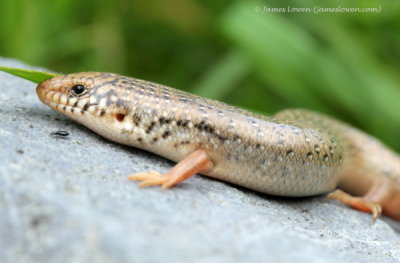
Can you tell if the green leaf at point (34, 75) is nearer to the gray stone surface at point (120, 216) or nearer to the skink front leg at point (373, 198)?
the gray stone surface at point (120, 216)

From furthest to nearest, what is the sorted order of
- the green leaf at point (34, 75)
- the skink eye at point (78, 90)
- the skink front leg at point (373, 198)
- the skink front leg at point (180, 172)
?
the skink front leg at point (373, 198)
the skink eye at point (78, 90)
the green leaf at point (34, 75)
the skink front leg at point (180, 172)

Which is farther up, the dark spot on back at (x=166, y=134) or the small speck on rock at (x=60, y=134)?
the dark spot on back at (x=166, y=134)

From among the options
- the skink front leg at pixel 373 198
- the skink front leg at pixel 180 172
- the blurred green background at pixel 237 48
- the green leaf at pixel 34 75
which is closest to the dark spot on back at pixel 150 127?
the skink front leg at pixel 180 172

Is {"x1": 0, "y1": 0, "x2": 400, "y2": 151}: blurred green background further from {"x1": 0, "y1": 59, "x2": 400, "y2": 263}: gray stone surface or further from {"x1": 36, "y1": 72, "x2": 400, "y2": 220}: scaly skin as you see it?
{"x1": 0, "y1": 59, "x2": 400, "y2": 263}: gray stone surface

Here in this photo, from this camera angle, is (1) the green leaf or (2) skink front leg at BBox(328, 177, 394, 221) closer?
(1) the green leaf

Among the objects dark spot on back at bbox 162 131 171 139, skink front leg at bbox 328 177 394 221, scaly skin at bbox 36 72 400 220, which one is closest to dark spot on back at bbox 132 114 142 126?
scaly skin at bbox 36 72 400 220

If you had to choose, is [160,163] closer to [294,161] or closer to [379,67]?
[294,161]

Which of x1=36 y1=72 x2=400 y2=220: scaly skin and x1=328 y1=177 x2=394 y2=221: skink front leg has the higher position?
x1=36 y1=72 x2=400 y2=220: scaly skin
